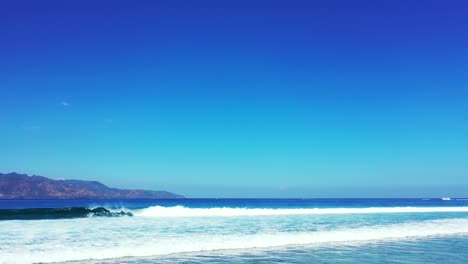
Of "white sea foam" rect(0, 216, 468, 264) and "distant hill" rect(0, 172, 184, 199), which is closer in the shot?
"white sea foam" rect(0, 216, 468, 264)

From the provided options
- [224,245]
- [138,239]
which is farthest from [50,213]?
[224,245]

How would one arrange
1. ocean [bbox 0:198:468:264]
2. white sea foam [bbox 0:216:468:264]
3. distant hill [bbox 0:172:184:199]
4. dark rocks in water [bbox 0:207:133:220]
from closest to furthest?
ocean [bbox 0:198:468:264], white sea foam [bbox 0:216:468:264], dark rocks in water [bbox 0:207:133:220], distant hill [bbox 0:172:184:199]

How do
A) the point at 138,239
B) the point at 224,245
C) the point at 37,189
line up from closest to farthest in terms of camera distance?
1. the point at 224,245
2. the point at 138,239
3. the point at 37,189

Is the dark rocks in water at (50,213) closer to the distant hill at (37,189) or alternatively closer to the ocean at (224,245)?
the ocean at (224,245)

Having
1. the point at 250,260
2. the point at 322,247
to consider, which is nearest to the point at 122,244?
the point at 250,260

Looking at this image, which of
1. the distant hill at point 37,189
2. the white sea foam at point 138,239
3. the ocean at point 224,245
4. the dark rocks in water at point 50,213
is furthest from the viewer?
the distant hill at point 37,189

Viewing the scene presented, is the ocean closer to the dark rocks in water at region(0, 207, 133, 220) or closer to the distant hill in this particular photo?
the dark rocks in water at region(0, 207, 133, 220)

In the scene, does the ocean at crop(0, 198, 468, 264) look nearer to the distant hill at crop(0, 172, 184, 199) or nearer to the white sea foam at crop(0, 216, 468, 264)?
the white sea foam at crop(0, 216, 468, 264)

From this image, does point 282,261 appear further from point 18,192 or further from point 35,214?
point 18,192

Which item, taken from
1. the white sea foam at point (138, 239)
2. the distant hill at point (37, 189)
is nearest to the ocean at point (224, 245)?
the white sea foam at point (138, 239)

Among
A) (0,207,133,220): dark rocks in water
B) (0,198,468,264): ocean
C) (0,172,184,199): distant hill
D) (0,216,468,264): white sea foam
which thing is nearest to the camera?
(0,198,468,264): ocean

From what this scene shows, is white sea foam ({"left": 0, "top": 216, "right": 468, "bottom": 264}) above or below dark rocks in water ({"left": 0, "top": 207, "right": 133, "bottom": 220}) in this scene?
below

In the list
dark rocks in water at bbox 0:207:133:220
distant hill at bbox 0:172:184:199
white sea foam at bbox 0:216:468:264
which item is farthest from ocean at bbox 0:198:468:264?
distant hill at bbox 0:172:184:199

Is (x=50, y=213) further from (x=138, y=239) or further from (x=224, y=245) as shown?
(x=224, y=245)
